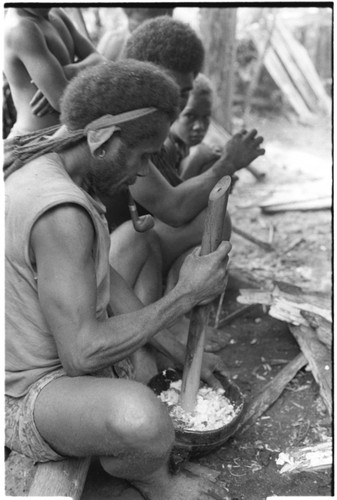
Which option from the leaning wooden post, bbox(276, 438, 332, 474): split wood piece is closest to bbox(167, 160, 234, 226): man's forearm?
the leaning wooden post

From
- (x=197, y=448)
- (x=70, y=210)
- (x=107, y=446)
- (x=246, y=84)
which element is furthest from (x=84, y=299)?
(x=246, y=84)

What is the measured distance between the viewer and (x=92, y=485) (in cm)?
253

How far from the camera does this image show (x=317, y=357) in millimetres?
3270

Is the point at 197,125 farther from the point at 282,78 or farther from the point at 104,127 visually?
the point at 282,78

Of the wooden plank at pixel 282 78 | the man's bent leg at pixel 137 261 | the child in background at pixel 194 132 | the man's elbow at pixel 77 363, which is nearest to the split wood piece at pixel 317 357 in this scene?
the man's bent leg at pixel 137 261

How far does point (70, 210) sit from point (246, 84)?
32.7 ft

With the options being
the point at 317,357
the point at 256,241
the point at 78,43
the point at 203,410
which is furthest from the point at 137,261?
the point at 256,241

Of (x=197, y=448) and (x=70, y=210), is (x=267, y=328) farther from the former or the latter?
(x=70, y=210)

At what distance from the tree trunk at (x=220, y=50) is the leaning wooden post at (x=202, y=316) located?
4747mm

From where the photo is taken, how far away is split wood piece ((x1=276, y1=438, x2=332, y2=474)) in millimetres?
2531

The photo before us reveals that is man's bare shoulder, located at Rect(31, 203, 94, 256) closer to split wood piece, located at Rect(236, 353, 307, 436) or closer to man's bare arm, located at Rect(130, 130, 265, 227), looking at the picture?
man's bare arm, located at Rect(130, 130, 265, 227)

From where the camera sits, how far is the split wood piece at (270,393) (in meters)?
3.00

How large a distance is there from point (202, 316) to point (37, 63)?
6.69 ft

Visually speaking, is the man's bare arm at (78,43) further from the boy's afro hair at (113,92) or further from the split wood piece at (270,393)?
the split wood piece at (270,393)
